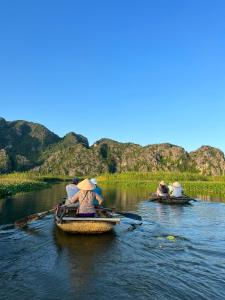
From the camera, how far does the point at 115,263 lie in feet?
33.7

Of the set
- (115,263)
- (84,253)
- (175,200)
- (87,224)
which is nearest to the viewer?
(115,263)

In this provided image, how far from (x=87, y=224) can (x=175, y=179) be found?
53.7 m

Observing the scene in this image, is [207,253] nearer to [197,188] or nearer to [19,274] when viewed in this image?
[19,274]

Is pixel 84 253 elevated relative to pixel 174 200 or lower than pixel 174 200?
lower

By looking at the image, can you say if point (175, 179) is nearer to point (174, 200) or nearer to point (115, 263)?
point (174, 200)

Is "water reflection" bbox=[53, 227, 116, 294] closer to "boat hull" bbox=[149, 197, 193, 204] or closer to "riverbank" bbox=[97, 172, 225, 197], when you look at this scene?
"boat hull" bbox=[149, 197, 193, 204]

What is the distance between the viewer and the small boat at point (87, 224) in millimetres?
13656

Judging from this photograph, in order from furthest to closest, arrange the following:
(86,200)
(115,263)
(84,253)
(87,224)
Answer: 1. (86,200)
2. (87,224)
3. (84,253)
4. (115,263)

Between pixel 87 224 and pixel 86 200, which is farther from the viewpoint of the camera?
pixel 86 200

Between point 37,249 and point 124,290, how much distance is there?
4954mm

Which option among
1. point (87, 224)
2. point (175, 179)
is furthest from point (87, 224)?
point (175, 179)

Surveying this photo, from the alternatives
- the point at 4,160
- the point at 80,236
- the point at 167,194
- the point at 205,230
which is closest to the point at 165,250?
the point at 80,236

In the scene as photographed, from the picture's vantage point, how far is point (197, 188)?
49438 mm

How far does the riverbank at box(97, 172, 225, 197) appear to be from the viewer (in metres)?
48.0
